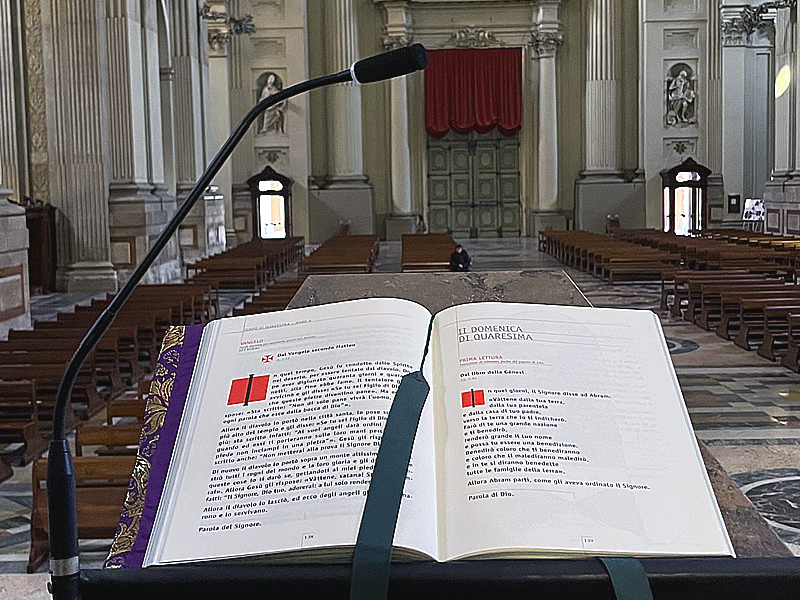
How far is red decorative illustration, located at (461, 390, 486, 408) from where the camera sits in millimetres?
1762

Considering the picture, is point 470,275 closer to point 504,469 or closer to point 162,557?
point 504,469

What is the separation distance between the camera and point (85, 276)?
1670 centimetres

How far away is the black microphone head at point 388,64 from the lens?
1913mm

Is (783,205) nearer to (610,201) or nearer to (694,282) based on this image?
(610,201)

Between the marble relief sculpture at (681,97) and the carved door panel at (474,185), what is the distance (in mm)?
4878

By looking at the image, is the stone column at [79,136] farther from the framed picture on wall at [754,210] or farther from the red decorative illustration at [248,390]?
the framed picture on wall at [754,210]

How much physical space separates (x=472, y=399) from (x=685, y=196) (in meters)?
28.7

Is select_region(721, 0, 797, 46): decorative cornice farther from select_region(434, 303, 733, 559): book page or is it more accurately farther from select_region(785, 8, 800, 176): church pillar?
select_region(434, 303, 733, 559): book page

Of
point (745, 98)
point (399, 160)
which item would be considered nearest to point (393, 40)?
point (399, 160)

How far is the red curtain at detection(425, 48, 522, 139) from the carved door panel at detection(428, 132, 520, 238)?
0.95 m

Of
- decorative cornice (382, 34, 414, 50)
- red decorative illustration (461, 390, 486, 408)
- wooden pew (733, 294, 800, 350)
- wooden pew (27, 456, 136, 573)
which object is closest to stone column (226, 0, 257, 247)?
decorative cornice (382, 34, 414, 50)

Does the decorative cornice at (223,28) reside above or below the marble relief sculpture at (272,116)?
above

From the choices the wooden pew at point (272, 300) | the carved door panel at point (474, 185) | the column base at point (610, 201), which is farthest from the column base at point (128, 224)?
the carved door panel at point (474, 185)

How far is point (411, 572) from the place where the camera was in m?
1.49
